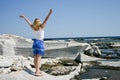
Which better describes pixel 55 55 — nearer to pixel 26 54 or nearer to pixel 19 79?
pixel 26 54

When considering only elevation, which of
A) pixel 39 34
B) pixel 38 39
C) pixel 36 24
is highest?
pixel 36 24

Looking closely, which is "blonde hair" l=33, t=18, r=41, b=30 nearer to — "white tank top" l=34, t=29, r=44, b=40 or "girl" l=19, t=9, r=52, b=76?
"girl" l=19, t=9, r=52, b=76

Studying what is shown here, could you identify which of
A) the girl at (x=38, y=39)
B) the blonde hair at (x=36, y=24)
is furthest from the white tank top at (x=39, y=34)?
the blonde hair at (x=36, y=24)

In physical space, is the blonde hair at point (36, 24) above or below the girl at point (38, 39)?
above

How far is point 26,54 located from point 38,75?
15.5 metres

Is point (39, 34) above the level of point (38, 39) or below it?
above

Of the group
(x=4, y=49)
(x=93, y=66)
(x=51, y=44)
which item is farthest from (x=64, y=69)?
(x=51, y=44)

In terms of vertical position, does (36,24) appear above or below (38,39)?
above

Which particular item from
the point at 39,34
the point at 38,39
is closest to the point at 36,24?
the point at 39,34

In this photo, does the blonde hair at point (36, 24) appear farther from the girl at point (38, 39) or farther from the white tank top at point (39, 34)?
the white tank top at point (39, 34)

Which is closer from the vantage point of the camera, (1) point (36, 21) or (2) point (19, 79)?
(2) point (19, 79)

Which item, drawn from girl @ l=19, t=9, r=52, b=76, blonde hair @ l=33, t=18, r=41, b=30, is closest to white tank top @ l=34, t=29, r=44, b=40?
girl @ l=19, t=9, r=52, b=76

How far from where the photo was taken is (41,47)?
24.3 ft

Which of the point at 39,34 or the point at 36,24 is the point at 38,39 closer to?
the point at 39,34
